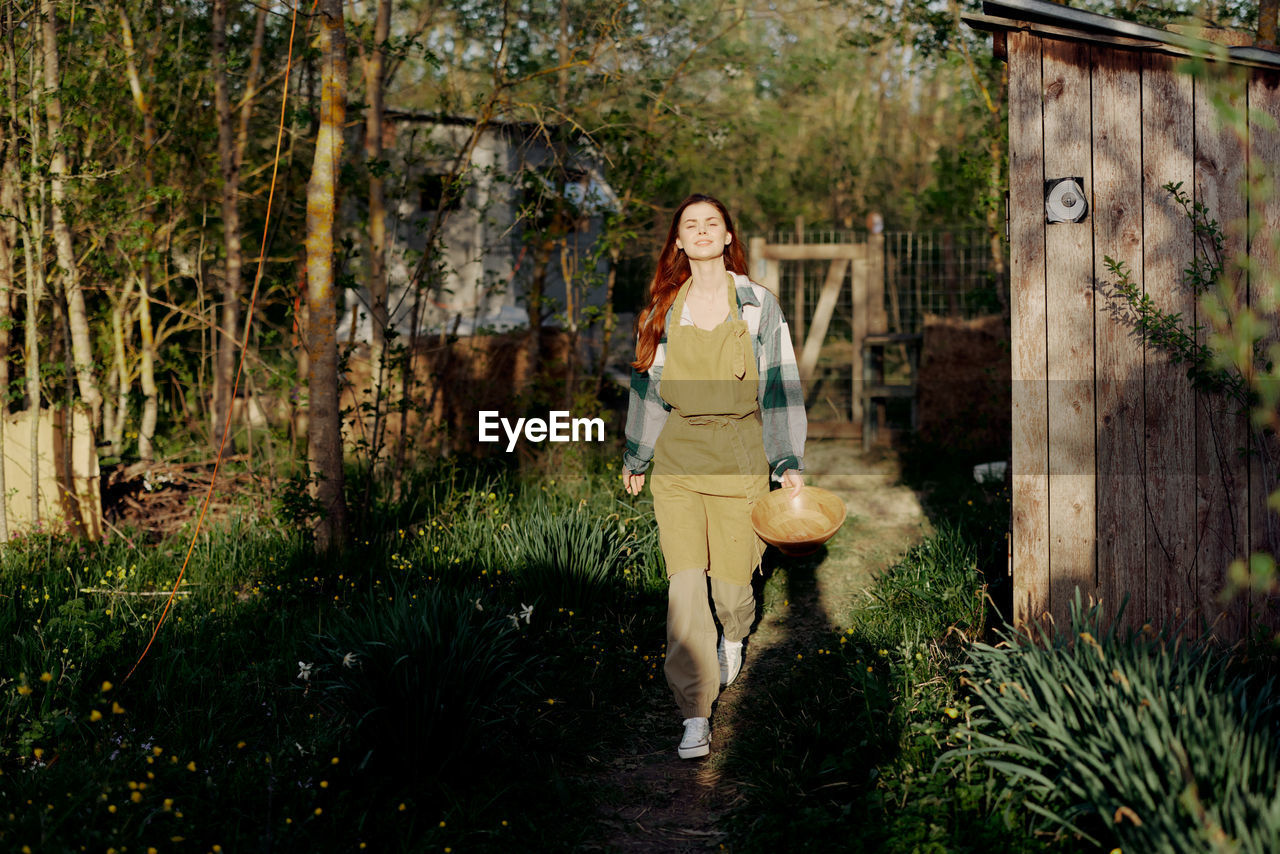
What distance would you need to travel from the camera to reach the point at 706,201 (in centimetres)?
405

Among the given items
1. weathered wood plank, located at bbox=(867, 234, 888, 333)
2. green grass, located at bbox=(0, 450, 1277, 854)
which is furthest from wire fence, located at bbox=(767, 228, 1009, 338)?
green grass, located at bbox=(0, 450, 1277, 854)

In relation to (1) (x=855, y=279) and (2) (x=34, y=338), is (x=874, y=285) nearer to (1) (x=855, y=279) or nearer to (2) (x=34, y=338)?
(1) (x=855, y=279)

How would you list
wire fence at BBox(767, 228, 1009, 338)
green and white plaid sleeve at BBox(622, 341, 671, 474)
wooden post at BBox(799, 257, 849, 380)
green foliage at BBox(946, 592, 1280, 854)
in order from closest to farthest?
green foliage at BBox(946, 592, 1280, 854) < green and white plaid sleeve at BBox(622, 341, 671, 474) < wooden post at BBox(799, 257, 849, 380) < wire fence at BBox(767, 228, 1009, 338)

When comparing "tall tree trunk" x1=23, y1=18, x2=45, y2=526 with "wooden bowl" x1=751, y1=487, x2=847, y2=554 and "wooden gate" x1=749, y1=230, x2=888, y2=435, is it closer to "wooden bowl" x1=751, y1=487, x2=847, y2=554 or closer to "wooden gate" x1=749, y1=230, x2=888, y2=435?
"wooden bowl" x1=751, y1=487, x2=847, y2=554

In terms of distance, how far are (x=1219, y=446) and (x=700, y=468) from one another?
1.91m

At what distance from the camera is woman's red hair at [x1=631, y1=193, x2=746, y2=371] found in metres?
4.12

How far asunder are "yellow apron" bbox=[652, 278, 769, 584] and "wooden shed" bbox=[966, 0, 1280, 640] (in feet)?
3.33

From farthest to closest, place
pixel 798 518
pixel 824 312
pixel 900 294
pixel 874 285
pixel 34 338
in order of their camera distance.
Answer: pixel 900 294 → pixel 824 312 → pixel 874 285 → pixel 34 338 → pixel 798 518

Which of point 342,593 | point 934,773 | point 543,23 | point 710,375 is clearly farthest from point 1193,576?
point 543,23

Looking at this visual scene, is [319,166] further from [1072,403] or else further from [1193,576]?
[1193,576]

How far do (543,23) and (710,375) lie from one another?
6788 millimetres

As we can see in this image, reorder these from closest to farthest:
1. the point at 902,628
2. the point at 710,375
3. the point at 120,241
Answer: the point at 710,375 → the point at 902,628 → the point at 120,241

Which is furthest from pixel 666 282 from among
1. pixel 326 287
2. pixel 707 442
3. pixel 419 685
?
pixel 326 287

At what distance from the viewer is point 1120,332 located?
399 cm
